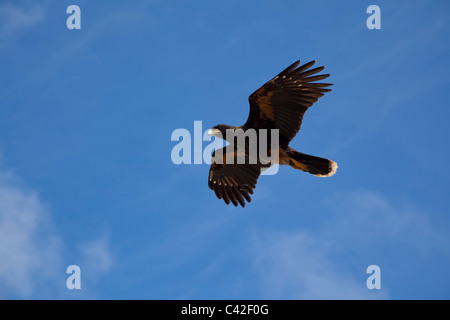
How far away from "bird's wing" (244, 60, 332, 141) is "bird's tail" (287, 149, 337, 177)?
0.37m

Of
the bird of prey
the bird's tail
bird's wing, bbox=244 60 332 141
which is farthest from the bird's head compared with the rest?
the bird's tail

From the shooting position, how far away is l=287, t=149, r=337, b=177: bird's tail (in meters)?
10.1

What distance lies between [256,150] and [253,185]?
0.93m

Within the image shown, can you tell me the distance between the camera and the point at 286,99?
9953 mm

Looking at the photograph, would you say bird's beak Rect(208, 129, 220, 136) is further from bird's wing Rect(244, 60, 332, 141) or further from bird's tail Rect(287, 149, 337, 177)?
bird's tail Rect(287, 149, 337, 177)

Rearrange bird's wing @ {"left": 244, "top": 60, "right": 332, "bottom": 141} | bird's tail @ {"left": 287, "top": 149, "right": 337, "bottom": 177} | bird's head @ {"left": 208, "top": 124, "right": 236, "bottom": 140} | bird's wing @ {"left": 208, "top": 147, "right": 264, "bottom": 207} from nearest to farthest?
bird's wing @ {"left": 244, "top": 60, "right": 332, "bottom": 141} < bird's tail @ {"left": 287, "top": 149, "right": 337, "bottom": 177} < bird's head @ {"left": 208, "top": 124, "right": 236, "bottom": 140} < bird's wing @ {"left": 208, "top": 147, "right": 264, "bottom": 207}

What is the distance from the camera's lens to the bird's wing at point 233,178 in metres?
11.0

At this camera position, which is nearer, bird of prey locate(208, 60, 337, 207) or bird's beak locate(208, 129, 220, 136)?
bird of prey locate(208, 60, 337, 207)

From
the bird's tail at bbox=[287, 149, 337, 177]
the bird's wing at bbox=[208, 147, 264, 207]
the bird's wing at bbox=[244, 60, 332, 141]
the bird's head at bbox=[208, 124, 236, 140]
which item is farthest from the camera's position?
the bird's wing at bbox=[208, 147, 264, 207]
